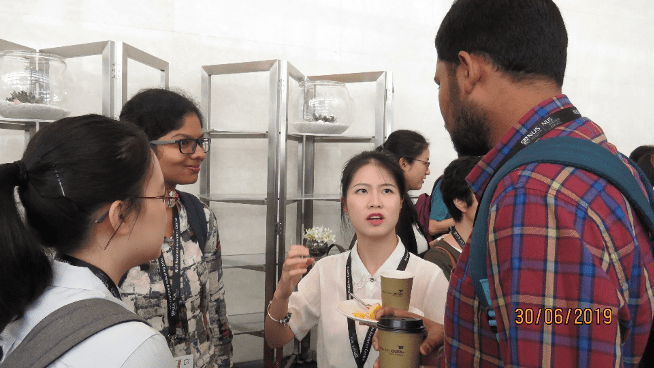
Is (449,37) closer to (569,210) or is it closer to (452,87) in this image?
(452,87)

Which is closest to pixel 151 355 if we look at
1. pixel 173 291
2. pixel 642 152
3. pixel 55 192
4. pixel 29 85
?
pixel 55 192

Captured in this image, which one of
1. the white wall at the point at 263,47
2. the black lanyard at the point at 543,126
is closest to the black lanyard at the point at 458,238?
the black lanyard at the point at 543,126

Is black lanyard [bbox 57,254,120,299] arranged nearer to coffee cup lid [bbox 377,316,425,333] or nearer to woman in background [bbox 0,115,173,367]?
woman in background [bbox 0,115,173,367]

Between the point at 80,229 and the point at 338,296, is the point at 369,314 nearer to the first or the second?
the point at 338,296

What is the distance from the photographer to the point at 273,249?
3822 millimetres

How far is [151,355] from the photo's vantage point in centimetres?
101

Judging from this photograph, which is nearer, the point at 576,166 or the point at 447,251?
the point at 576,166


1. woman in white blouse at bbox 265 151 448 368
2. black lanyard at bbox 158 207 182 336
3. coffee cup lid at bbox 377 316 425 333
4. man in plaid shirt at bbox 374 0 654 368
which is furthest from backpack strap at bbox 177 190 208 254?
man in plaid shirt at bbox 374 0 654 368

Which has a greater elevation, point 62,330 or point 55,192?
point 55,192

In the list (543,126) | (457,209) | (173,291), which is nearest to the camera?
(543,126)

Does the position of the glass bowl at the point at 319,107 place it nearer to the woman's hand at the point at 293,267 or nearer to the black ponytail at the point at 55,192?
the woman's hand at the point at 293,267
